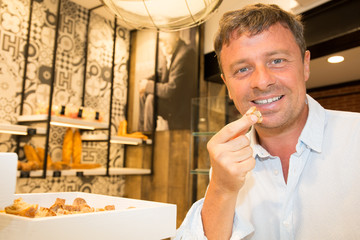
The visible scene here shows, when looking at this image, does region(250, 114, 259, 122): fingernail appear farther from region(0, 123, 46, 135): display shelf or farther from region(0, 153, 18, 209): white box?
region(0, 123, 46, 135): display shelf

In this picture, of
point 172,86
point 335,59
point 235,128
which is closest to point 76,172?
point 172,86

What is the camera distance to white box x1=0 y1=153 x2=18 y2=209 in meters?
0.65

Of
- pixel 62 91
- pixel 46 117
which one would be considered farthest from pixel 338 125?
pixel 62 91

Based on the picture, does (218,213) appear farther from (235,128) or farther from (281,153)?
(281,153)

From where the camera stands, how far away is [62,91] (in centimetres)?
386

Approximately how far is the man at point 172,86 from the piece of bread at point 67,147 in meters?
1.15

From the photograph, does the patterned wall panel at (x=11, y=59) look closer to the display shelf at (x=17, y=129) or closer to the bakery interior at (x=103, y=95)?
the bakery interior at (x=103, y=95)

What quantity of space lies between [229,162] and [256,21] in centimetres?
66

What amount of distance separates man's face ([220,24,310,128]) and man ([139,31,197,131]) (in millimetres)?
2698

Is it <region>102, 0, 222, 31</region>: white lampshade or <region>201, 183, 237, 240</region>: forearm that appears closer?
<region>201, 183, 237, 240</region>: forearm

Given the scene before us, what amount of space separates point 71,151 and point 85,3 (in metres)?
2.07

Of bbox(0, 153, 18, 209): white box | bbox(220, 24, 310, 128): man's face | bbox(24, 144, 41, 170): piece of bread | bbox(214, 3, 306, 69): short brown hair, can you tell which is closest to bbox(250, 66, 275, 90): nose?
bbox(220, 24, 310, 128): man's face

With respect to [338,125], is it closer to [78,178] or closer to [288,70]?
[288,70]

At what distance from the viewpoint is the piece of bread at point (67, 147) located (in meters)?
3.52
